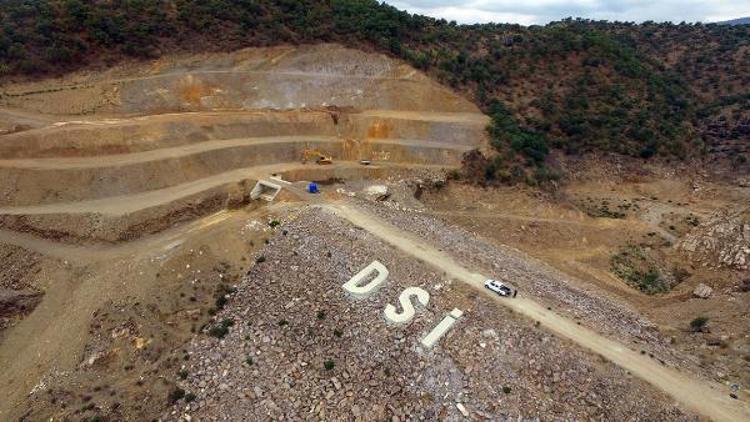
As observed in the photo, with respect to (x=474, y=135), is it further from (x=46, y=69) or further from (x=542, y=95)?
(x=46, y=69)

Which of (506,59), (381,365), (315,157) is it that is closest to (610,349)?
(381,365)

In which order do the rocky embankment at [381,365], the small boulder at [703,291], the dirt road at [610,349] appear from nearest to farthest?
the dirt road at [610,349], the rocky embankment at [381,365], the small boulder at [703,291]

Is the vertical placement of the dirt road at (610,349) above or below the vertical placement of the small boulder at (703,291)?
above

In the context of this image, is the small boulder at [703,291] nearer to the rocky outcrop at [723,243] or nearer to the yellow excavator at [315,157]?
the rocky outcrop at [723,243]

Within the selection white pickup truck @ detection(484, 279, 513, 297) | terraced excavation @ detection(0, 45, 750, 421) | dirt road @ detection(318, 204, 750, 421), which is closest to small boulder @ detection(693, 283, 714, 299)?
terraced excavation @ detection(0, 45, 750, 421)

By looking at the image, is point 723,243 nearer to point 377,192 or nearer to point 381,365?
point 377,192

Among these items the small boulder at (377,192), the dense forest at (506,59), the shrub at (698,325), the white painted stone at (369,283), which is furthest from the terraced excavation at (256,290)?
the dense forest at (506,59)

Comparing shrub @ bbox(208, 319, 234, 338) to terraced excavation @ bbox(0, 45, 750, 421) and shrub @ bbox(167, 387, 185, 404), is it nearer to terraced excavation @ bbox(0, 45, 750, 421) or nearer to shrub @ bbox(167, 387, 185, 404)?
terraced excavation @ bbox(0, 45, 750, 421)

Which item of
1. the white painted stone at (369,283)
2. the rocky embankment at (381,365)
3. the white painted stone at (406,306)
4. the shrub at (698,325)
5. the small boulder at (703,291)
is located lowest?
the small boulder at (703,291)
